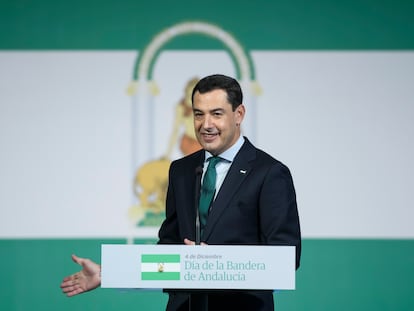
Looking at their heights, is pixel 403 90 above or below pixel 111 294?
above

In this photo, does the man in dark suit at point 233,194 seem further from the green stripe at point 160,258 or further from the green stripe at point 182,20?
the green stripe at point 182,20

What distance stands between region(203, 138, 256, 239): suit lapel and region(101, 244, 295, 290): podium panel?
19.6 inches

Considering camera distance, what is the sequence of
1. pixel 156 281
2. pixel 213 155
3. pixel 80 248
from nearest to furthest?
1. pixel 156 281
2. pixel 213 155
3. pixel 80 248

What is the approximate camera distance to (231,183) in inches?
111

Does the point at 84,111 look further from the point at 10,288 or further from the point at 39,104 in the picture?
the point at 10,288

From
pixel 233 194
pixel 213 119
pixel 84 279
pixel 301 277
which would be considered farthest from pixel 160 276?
Answer: pixel 301 277

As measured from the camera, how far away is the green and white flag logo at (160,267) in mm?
2238

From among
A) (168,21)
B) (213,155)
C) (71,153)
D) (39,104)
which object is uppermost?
(168,21)

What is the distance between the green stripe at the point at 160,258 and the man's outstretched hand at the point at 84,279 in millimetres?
431

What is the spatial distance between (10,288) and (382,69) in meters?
2.76

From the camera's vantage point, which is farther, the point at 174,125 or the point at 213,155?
the point at 174,125

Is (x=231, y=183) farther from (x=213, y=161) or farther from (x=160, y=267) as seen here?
(x=160, y=267)

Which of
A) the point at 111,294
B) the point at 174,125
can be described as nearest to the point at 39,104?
the point at 174,125

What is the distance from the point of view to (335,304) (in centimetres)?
520
